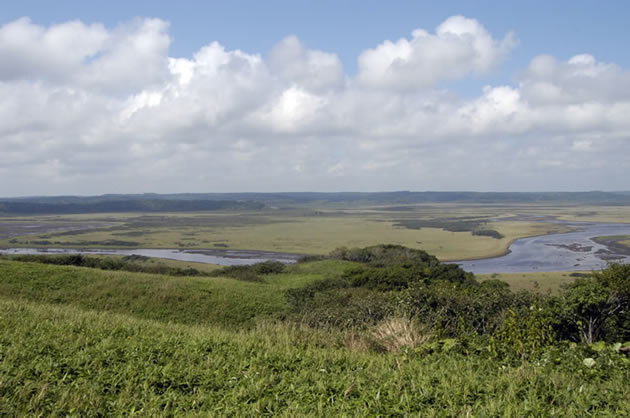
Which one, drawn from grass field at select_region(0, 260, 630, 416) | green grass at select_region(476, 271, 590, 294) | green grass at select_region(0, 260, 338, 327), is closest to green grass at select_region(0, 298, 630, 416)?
grass field at select_region(0, 260, 630, 416)

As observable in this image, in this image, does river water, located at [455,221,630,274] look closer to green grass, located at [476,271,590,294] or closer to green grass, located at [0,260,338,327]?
green grass, located at [476,271,590,294]

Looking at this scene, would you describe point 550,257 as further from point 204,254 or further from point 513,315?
point 513,315

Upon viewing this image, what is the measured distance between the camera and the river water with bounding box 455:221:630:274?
5078 centimetres

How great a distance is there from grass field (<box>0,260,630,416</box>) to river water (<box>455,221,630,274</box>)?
42963 mm

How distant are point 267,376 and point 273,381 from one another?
0.19 m

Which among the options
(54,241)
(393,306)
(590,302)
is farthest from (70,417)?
(54,241)

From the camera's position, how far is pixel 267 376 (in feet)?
20.2

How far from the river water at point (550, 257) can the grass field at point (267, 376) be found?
141ft

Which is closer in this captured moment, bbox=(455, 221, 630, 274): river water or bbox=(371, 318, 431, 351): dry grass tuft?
bbox=(371, 318, 431, 351): dry grass tuft

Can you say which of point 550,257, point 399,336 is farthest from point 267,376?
point 550,257

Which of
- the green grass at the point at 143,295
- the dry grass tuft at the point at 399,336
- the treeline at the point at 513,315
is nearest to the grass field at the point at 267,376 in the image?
the dry grass tuft at the point at 399,336

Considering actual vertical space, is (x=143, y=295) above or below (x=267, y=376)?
below

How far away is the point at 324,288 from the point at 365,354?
18985 millimetres

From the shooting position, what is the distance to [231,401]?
531cm
